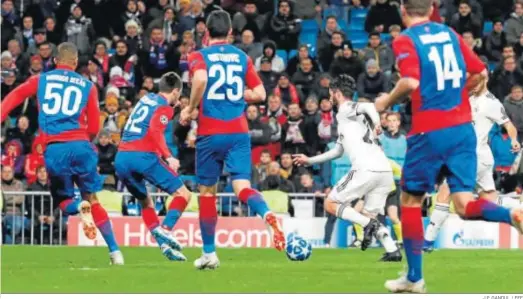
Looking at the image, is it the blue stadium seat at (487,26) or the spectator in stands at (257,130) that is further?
the blue stadium seat at (487,26)

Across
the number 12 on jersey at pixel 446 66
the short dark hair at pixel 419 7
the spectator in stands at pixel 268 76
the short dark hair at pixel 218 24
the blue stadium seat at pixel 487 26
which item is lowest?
the spectator in stands at pixel 268 76

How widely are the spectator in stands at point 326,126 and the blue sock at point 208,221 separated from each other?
11786 millimetres

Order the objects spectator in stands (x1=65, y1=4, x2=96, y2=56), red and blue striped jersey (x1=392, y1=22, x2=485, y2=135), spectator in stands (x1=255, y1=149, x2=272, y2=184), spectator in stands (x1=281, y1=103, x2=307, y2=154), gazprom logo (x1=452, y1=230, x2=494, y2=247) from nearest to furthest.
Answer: red and blue striped jersey (x1=392, y1=22, x2=485, y2=135), gazprom logo (x1=452, y1=230, x2=494, y2=247), spectator in stands (x1=255, y1=149, x2=272, y2=184), spectator in stands (x1=281, y1=103, x2=307, y2=154), spectator in stands (x1=65, y1=4, x2=96, y2=56)

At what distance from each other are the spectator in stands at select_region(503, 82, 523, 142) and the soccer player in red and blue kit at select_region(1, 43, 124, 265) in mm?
11999

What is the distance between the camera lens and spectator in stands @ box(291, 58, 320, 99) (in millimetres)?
30016

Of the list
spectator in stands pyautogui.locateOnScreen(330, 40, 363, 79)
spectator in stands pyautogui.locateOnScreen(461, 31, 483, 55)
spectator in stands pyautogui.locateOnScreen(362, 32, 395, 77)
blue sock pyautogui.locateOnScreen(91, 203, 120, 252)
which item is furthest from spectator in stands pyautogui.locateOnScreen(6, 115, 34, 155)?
blue sock pyautogui.locateOnScreen(91, 203, 120, 252)

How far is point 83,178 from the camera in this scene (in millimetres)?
18078

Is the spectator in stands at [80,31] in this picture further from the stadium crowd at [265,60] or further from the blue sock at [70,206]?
the blue sock at [70,206]

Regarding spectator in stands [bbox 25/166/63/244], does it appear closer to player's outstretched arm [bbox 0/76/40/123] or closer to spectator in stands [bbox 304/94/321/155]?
spectator in stands [bbox 304/94/321/155]

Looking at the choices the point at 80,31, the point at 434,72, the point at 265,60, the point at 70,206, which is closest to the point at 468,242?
the point at 265,60

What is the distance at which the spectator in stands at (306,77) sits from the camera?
3002cm

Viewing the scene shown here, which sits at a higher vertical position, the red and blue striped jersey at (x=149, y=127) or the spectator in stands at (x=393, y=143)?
the red and blue striped jersey at (x=149, y=127)

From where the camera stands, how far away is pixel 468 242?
84.9 feet

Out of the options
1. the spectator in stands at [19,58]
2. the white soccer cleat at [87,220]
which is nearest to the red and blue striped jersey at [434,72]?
the white soccer cleat at [87,220]
